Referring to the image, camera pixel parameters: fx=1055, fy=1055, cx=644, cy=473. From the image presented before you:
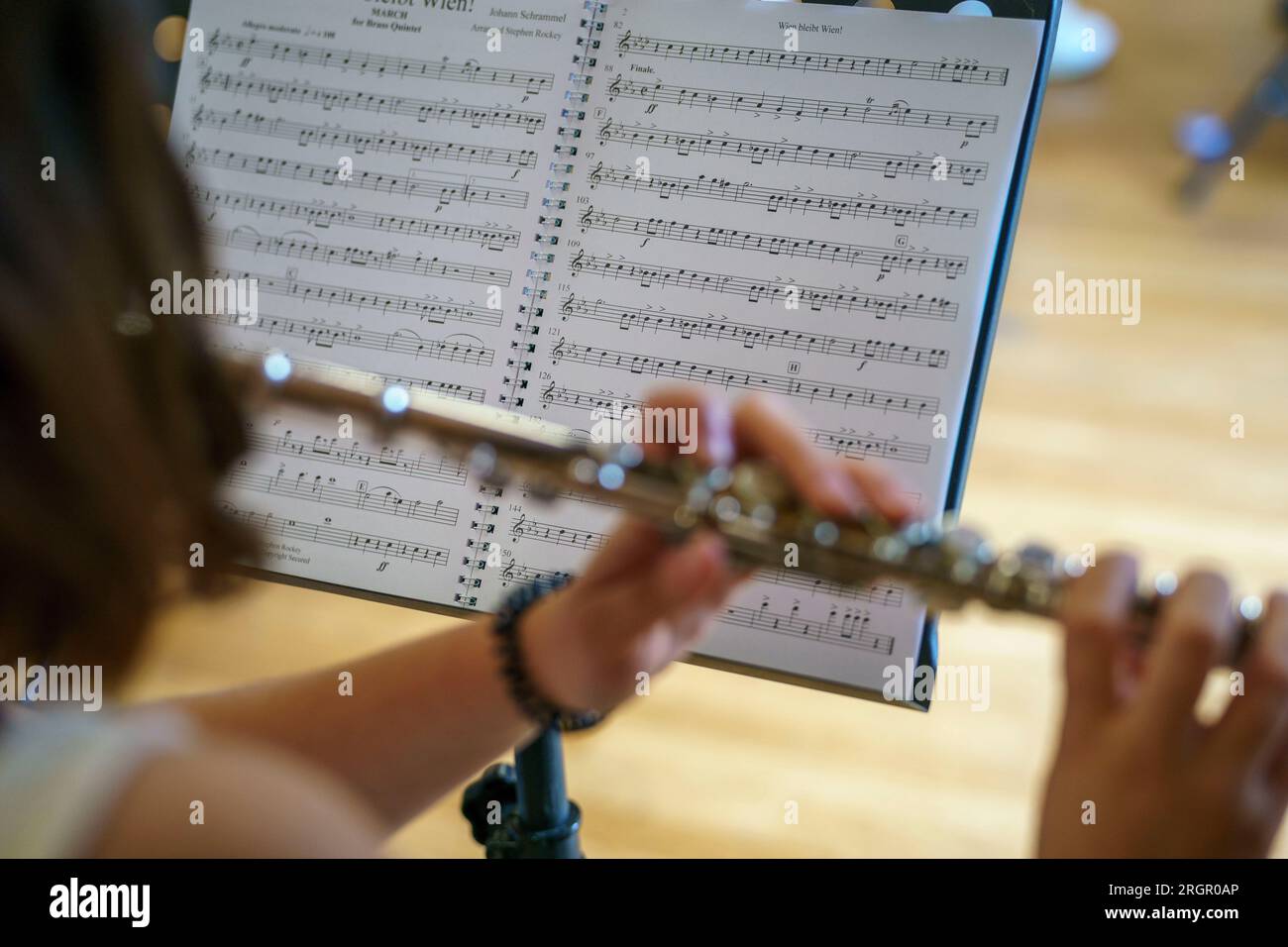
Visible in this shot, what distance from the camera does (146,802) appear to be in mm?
495

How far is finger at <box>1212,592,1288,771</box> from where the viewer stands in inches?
23.6

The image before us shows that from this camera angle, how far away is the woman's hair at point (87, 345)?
51 centimetres

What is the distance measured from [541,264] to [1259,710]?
2.45ft

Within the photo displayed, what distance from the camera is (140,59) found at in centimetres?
55

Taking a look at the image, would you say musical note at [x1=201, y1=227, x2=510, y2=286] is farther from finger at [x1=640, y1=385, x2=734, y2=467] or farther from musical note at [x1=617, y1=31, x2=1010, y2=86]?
finger at [x1=640, y1=385, x2=734, y2=467]

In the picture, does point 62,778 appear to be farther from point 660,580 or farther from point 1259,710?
point 1259,710

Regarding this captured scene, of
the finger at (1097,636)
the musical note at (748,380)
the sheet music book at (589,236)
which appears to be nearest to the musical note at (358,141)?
the sheet music book at (589,236)

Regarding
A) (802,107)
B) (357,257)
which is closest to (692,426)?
(802,107)

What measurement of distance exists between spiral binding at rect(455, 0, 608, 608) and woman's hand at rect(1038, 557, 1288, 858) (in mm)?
603

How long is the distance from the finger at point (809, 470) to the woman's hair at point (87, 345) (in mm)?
Answer: 352

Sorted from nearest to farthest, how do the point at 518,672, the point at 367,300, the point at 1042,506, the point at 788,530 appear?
1. the point at 788,530
2. the point at 518,672
3. the point at 367,300
4. the point at 1042,506

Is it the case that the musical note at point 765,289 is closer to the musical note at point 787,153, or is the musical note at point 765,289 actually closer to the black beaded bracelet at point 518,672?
the musical note at point 787,153
